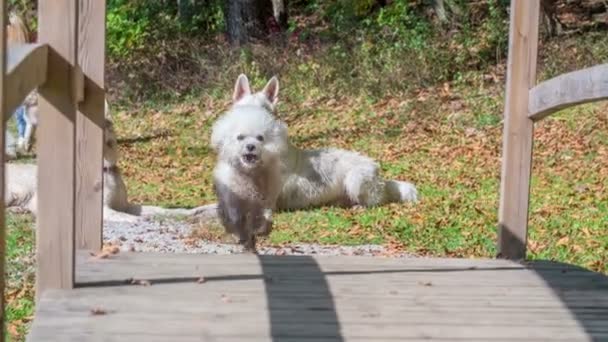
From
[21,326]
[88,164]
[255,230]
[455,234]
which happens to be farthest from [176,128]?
[88,164]

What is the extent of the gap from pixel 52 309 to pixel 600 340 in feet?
5.84

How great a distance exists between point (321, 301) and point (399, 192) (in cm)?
725

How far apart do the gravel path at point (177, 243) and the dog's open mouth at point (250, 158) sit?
82 centimetres

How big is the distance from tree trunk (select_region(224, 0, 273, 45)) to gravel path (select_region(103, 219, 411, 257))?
933cm

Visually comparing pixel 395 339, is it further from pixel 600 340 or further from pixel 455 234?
pixel 455 234

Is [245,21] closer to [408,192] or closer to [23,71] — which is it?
[408,192]

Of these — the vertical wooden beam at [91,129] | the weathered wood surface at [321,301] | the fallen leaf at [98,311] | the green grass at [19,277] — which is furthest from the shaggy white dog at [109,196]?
the fallen leaf at [98,311]

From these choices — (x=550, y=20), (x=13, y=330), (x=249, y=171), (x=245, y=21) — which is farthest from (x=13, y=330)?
(x=245, y=21)

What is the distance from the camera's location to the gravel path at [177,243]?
331 inches

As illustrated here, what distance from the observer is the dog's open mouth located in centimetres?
720

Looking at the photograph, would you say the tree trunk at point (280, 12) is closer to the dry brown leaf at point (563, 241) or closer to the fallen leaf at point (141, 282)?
the dry brown leaf at point (563, 241)

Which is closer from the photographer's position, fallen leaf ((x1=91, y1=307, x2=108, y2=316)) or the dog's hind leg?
fallen leaf ((x1=91, y1=307, x2=108, y2=316))

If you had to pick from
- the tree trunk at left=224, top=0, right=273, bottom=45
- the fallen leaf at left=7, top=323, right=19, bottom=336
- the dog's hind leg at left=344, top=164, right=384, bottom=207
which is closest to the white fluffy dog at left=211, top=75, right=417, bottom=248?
the fallen leaf at left=7, top=323, right=19, bottom=336

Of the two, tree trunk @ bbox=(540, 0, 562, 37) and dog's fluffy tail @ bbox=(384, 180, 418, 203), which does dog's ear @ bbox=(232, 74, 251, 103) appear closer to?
dog's fluffy tail @ bbox=(384, 180, 418, 203)
